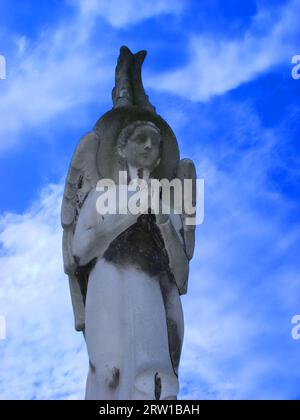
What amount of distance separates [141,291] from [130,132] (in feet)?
6.45

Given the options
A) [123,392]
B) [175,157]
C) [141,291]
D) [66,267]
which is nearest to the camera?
[123,392]

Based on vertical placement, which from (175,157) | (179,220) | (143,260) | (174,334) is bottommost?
(174,334)

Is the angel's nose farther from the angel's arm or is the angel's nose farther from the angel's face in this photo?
the angel's arm

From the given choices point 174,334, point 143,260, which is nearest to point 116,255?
point 143,260

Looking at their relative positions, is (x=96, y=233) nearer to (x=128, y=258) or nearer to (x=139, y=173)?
(x=128, y=258)

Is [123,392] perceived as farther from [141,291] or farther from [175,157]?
[175,157]

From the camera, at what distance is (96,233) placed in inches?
356

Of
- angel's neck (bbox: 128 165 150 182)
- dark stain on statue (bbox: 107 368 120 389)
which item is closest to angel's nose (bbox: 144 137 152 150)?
angel's neck (bbox: 128 165 150 182)

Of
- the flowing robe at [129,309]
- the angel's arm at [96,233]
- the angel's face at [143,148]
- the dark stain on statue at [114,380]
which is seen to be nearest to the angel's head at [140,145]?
the angel's face at [143,148]

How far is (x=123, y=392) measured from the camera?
8.22 meters

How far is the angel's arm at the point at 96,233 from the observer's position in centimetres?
900

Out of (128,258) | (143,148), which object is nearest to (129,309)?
(128,258)

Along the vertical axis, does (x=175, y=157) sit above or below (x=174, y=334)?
above

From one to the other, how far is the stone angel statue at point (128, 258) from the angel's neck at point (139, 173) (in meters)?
0.01
